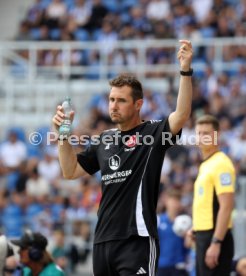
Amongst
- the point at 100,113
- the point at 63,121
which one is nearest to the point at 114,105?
the point at 63,121

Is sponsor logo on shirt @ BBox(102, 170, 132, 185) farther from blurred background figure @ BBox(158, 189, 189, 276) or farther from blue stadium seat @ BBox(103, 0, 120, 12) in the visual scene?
blue stadium seat @ BBox(103, 0, 120, 12)

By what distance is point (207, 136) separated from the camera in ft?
28.7

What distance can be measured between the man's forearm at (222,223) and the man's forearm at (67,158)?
1.68 meters

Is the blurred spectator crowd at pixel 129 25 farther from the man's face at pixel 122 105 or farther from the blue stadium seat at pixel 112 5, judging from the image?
the man's face at pixel 122 105

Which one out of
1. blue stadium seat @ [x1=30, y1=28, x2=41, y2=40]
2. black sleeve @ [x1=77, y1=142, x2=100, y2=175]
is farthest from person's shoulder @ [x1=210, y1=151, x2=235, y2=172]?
blue stadium seat @ [x1=30, y1=28, x2=41, y2=40]

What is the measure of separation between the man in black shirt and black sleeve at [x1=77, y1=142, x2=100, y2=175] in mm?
181

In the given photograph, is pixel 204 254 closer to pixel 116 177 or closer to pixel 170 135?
pixel 116 177

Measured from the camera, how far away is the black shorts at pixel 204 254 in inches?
335

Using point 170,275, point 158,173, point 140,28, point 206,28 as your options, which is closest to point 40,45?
point 140,28

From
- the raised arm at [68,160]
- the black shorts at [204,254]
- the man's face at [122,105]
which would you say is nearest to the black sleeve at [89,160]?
the raised arm at [68,160]

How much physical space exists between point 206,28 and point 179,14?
0.87 metres

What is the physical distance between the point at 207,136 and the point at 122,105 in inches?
77.7

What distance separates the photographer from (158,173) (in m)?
6.90

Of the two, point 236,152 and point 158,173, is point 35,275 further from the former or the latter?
point 236,152
